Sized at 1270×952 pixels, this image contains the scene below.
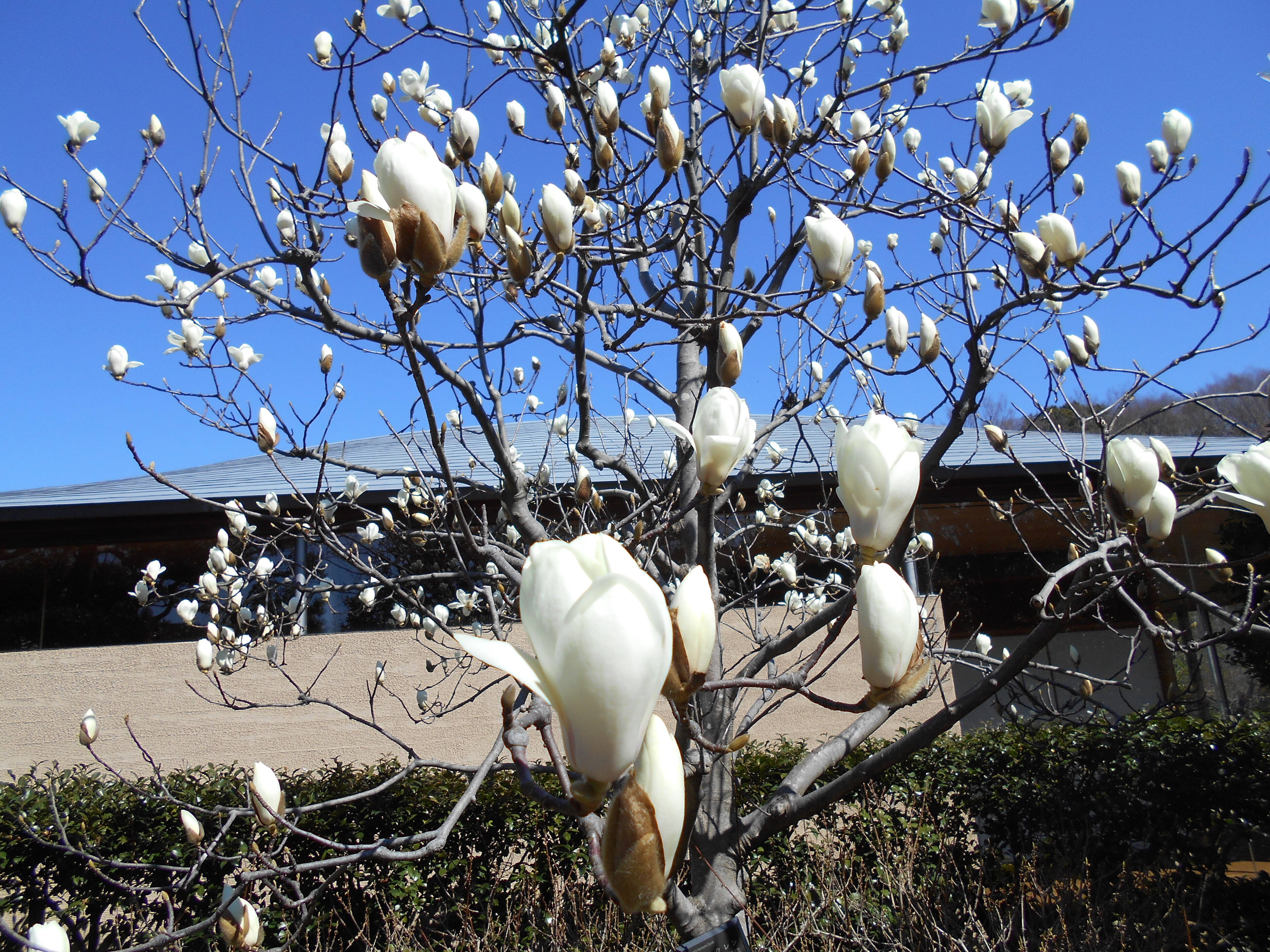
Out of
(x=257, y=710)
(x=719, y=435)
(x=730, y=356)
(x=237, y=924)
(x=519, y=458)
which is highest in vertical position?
(x=519, y=458)

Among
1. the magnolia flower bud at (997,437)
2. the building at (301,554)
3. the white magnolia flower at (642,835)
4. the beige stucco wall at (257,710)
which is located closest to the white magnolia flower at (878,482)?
the white magnolia flower at (642,835)

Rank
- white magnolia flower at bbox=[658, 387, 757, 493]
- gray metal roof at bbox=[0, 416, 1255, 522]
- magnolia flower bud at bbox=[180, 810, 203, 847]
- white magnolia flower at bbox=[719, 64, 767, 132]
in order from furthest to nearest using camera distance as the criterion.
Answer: gray metal roof at bbox=[0, 416, 1255, 522], white magnolia flower at bbox=[719, 64, 767, 132], magnolia flower bud at bbox=[180, 810, 203, 847], white magnolia flower at bbox=[658, 387, 757, 493]

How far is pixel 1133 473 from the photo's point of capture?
3.45 ft

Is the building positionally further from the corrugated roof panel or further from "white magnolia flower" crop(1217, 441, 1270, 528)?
"white magnolia flower" crop(1217, 441, 1270, 528)

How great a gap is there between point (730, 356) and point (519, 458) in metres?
3.71

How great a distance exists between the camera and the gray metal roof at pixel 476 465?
212 inches

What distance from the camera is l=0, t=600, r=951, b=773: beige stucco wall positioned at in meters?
5.26

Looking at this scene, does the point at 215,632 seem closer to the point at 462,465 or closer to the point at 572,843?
the point at 572,843

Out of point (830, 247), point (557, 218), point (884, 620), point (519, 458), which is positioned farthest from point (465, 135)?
point (519, 458)

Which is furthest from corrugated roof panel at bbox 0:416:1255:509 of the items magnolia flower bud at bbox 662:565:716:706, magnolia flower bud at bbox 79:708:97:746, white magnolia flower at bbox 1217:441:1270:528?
magnolia flower bud at bbox 662:565:716:706

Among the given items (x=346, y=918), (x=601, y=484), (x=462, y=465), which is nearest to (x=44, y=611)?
(x=462, y=465)

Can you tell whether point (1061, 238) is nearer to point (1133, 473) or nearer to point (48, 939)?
point (1133, 473)

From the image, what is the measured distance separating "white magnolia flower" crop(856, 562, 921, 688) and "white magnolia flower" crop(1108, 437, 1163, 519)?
602 millimetres

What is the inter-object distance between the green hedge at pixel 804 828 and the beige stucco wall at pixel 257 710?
126cm
